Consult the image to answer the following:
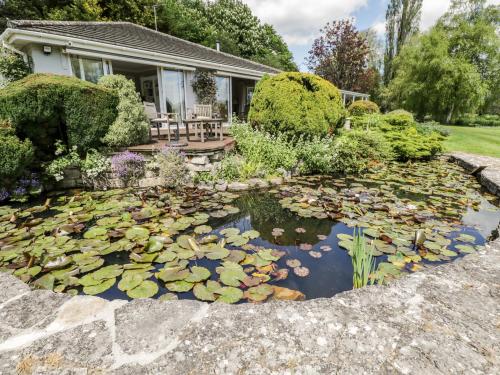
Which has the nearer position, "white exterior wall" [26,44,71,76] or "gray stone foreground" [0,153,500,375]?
"gray stone foreground" [0,153,500,375]

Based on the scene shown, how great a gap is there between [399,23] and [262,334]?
32.1 meters

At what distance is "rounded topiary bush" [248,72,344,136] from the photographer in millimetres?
6562

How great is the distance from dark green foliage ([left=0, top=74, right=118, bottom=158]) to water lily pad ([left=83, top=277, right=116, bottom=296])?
3.82 metres

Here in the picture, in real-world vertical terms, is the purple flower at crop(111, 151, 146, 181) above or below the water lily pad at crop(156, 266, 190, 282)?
above

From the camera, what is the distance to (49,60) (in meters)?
6.74

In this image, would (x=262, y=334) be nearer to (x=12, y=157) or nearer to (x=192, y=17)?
(x=12, y=157)

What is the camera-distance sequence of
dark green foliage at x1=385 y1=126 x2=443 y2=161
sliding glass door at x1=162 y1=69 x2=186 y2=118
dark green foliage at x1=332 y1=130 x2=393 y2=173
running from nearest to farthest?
dark green foliage at x1=332 y1=130 x2=393 y2=173 → dark green foliage at x1=385 y1=126 x2=443 y2=161 → sliding glass door at x1=162 y1=69 x2=186 y2=118

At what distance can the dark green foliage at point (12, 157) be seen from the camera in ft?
13.2

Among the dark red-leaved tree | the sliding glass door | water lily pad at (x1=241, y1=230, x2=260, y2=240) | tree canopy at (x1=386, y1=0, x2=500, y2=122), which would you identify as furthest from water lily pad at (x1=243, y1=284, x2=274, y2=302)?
the dark red-leaved tree

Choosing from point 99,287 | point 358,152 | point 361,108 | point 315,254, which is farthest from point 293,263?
point 361,108

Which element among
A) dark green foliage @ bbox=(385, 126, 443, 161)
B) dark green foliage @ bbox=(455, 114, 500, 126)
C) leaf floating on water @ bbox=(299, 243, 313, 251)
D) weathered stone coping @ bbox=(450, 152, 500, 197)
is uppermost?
dark green foliage @ bbox=(455, 114, 500, 126)

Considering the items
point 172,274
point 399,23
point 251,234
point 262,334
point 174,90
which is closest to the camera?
point 262,334

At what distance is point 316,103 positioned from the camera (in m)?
6.79

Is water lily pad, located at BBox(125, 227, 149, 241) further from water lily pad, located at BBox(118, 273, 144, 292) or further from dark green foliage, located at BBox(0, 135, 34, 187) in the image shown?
dark green foliage, located at BBox(0, 135, 34, 187)
